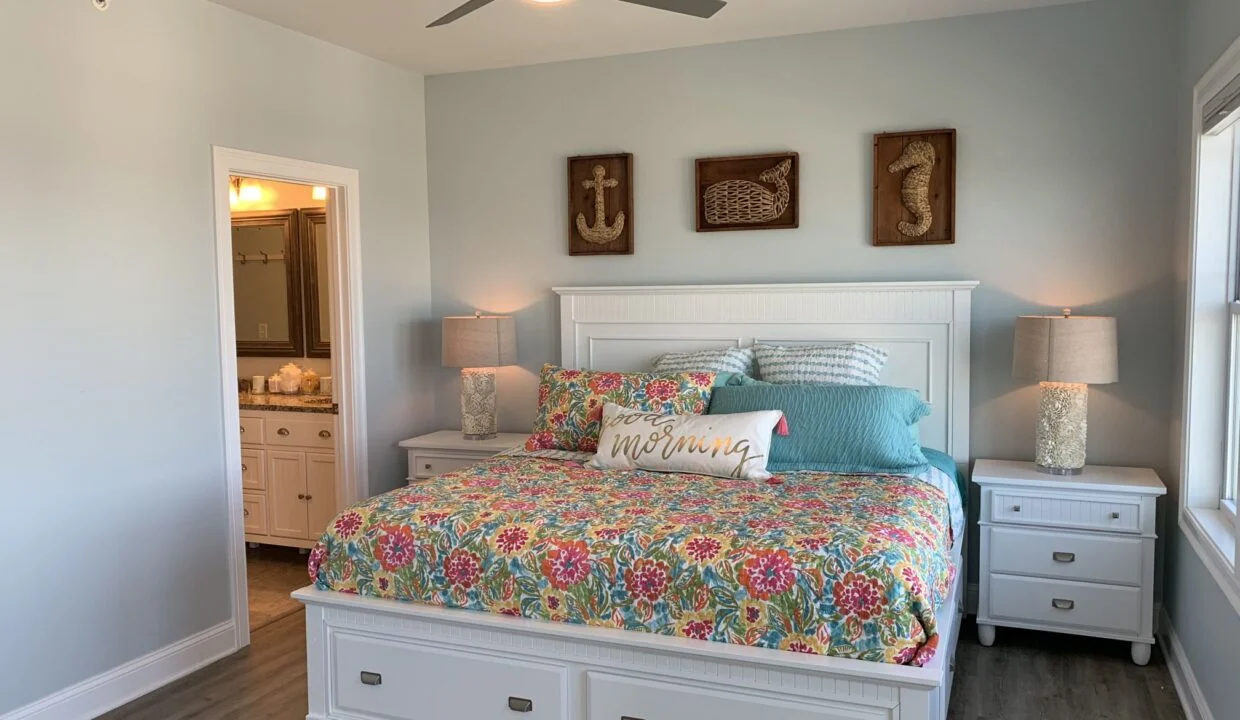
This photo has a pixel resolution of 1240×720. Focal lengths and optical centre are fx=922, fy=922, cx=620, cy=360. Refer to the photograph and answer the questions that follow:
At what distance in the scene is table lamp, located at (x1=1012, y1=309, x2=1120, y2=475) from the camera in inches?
132

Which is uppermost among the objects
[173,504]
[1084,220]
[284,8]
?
[284,8]

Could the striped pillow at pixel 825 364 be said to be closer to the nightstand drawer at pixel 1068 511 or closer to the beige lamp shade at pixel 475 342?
the nightstand drawer at pixel 1068 511

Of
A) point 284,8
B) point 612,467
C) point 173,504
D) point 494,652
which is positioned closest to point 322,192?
point 284,8

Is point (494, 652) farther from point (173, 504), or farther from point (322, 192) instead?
point (322, 192)

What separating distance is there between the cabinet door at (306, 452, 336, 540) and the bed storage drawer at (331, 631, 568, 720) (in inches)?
74.9

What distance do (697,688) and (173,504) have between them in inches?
84.5

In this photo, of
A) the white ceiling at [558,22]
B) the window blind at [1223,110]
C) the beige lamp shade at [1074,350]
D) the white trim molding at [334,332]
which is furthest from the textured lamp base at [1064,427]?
the white trim molding at [334,332]

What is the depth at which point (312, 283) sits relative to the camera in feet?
16.6

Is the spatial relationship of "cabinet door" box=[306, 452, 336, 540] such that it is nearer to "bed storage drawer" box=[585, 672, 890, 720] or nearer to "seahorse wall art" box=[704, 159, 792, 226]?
"seahorse wall art" box=[704, 159, 792, 226]

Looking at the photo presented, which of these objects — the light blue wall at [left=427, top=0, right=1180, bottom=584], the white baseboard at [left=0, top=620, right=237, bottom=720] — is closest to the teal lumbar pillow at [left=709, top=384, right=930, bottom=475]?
the light blue wall at [left=427, top=0, right=1180, bottom=584]

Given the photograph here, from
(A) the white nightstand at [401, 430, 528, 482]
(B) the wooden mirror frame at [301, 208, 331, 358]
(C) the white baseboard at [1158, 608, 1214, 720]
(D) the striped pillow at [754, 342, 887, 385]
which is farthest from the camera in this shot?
(B) the wooden mirror frame at [301, 208, 331, 358]

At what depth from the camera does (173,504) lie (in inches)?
135

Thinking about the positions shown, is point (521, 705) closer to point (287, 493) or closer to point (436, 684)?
point (436, 684)

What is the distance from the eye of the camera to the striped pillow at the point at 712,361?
393cm
